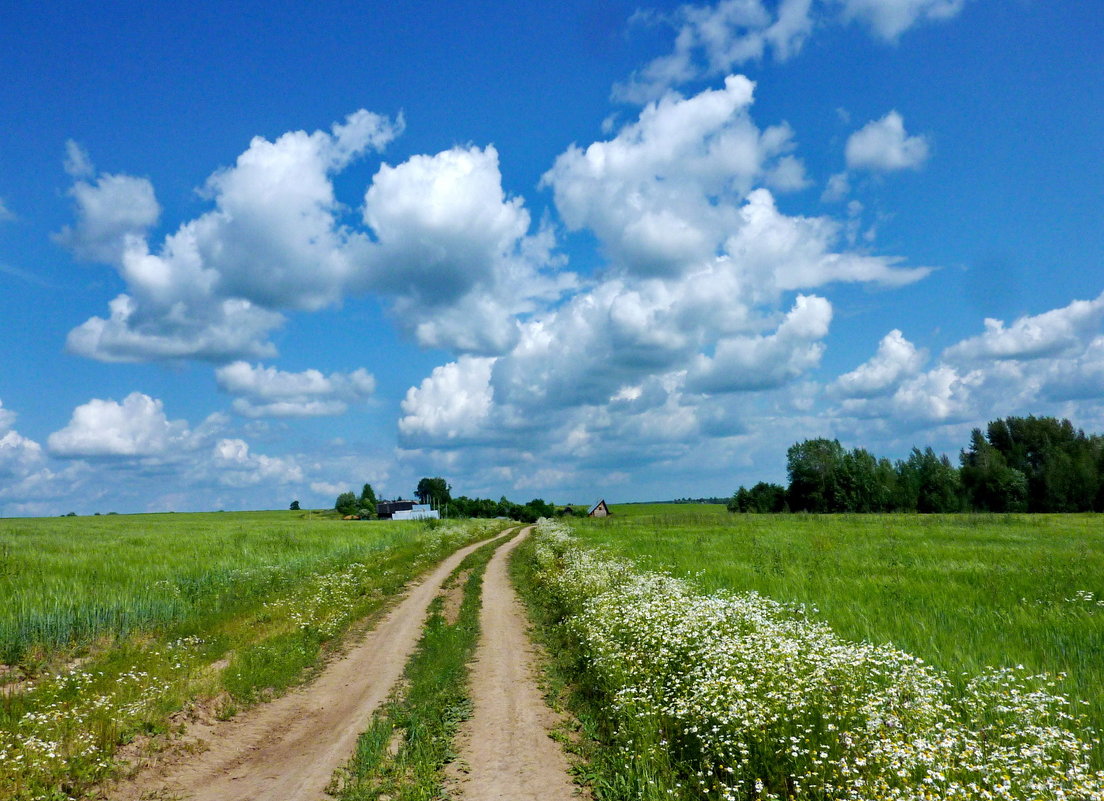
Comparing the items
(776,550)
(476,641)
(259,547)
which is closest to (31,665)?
(476,641)

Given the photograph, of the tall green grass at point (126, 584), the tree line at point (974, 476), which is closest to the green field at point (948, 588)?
the tall green grass at point (126, 584)

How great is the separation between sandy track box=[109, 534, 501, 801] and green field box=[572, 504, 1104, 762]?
27.8 feet

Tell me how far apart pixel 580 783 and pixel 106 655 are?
1076 centimetres

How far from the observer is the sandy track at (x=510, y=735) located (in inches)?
290

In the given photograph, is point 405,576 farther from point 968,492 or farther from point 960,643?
point 968,492

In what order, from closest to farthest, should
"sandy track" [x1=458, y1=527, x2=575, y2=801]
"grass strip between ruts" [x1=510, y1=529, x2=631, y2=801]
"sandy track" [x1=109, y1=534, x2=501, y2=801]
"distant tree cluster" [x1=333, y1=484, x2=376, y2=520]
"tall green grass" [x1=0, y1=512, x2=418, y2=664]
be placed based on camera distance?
"grass strip between ruts" [x1=510, y1=529, x2=631, y2=801]
"sandy track" [x1=458, y1=527, x2=575, y2=801]
"sandy track" [x1=109, y1=534, x2=501, y2=801]
"tall green grass" [x1=0, y1=512, x2=418, y2=664]
"distant tree cluster" [x1=333, y1=484, x2=376, y2=520]

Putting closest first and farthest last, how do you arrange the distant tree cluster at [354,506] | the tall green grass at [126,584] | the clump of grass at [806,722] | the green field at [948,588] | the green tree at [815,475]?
the clump of grass at [806,722], the green field at [948,588], the tall green grass at [126,584], the green tree at [815,475], the distant tree cluster at [354,506]

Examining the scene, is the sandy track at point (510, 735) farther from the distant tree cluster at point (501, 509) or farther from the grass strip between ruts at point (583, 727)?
the distant tree cluster at point (501, 509)

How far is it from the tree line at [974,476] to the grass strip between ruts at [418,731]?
9716 centimetres

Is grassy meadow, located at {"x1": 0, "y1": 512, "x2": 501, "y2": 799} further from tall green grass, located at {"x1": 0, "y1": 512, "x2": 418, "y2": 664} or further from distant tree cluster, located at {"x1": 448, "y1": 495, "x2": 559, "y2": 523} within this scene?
distant tree cluster, located at {"x1": 448, "y1": 495, "x2": 559, "y2": 523}

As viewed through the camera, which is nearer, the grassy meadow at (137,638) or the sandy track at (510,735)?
the sandy track at (510,735)

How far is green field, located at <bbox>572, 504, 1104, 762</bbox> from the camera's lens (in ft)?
30.7

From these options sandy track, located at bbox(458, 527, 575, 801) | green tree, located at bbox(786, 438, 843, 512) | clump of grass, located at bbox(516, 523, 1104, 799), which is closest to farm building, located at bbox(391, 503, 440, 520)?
green tree, located at bbox(786, 438, 843, 512)

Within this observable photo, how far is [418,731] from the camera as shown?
8.79 m
